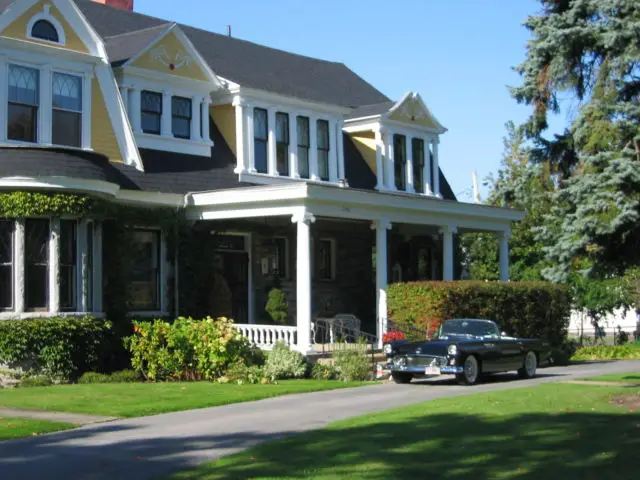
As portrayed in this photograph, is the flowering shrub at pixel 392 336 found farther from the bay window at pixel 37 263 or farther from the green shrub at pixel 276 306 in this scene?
the bay window at pixel 37 263

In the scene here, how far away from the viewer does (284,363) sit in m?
21.4

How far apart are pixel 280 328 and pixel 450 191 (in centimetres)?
1288

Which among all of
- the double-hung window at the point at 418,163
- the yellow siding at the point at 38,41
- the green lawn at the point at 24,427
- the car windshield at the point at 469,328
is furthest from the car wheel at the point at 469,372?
the double-hung window at the point at 418,163

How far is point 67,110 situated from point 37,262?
3776 mm

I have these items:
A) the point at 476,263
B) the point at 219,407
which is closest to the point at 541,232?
the point at 219,407

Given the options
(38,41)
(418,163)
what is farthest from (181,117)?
(418,163)

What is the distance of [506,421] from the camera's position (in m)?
13.5

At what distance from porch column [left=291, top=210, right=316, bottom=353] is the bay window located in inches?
216

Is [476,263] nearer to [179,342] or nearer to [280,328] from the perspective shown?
[280,328]

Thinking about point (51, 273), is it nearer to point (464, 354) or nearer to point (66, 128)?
point (66, 128)

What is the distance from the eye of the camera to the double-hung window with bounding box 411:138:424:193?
31.3m

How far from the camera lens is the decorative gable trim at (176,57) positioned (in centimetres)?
2425

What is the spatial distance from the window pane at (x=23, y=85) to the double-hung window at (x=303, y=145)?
8.20 metres

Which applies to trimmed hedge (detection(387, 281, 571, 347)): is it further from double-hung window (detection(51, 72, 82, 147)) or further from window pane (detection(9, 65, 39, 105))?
window pane (detection(9, 65, 39, 105))
